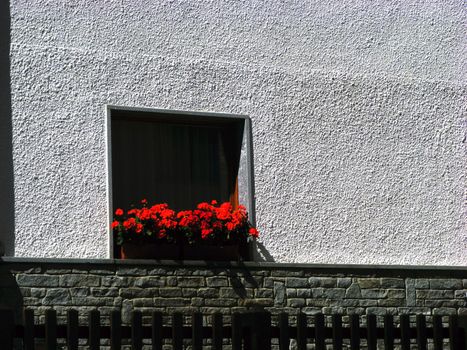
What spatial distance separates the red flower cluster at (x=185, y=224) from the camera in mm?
10922

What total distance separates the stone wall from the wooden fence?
122 inches

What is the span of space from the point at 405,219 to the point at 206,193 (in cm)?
227

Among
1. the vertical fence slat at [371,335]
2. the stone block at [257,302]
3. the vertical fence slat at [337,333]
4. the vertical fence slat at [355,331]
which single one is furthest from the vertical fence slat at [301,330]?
the stone block at [257,302]

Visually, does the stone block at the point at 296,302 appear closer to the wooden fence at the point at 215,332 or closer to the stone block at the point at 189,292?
the stone block at the point at 189,292

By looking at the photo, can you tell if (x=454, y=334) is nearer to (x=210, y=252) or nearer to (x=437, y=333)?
(x=437, y=333)

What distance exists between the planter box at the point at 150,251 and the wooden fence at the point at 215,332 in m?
3.36

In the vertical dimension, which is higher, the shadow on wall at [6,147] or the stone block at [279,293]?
the shadow on wall at [6,147]

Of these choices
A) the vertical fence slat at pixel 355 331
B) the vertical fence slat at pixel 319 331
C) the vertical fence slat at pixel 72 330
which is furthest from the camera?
the vertical fence slat at pixel 355 331

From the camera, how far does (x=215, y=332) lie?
24.1 feet

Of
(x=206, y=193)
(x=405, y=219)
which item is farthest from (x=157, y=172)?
(x=405, y=219)

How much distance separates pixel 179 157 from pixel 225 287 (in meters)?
1.59

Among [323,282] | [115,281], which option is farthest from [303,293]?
[115,281]

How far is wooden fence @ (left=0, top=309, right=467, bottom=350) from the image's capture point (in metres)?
6.95

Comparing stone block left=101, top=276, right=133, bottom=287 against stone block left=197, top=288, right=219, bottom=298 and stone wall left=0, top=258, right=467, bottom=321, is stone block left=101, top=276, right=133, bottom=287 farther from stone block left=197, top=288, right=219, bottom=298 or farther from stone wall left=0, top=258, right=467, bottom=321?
stone block left=197, top=288, right=219, bottom=298
